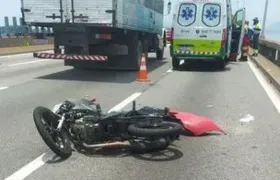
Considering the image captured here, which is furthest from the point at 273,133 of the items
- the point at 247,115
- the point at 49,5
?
the point at 49,5

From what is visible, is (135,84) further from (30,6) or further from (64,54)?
(30,6)

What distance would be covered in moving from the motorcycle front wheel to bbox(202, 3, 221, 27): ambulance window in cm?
1279

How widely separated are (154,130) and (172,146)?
0.69m

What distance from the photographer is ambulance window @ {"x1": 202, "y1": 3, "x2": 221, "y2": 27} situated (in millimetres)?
17719

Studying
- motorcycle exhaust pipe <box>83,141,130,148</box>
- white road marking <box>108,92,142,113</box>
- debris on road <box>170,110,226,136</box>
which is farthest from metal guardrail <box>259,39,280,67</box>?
motorcycle exhaust pipe <box>83,141,130,148</box>

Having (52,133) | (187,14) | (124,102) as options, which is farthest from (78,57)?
(52,133)

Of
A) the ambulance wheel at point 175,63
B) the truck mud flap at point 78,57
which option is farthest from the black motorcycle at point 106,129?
the ambulance wheel at point 175,63

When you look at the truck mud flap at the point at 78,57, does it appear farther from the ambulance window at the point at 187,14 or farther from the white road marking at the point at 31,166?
the white road marking at the point at 31,166

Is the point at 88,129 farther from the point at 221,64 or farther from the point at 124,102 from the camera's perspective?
the point at 221,64

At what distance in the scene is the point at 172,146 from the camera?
627cm

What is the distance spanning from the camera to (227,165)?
5.48 meters

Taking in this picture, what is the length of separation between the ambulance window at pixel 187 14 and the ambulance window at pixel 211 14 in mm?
427

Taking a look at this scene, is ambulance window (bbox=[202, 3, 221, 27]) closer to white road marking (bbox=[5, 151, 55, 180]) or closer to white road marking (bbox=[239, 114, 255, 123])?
white road marking (bbox=[239, 114, 255, 123])

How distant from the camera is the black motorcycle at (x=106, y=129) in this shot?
5711 mm
